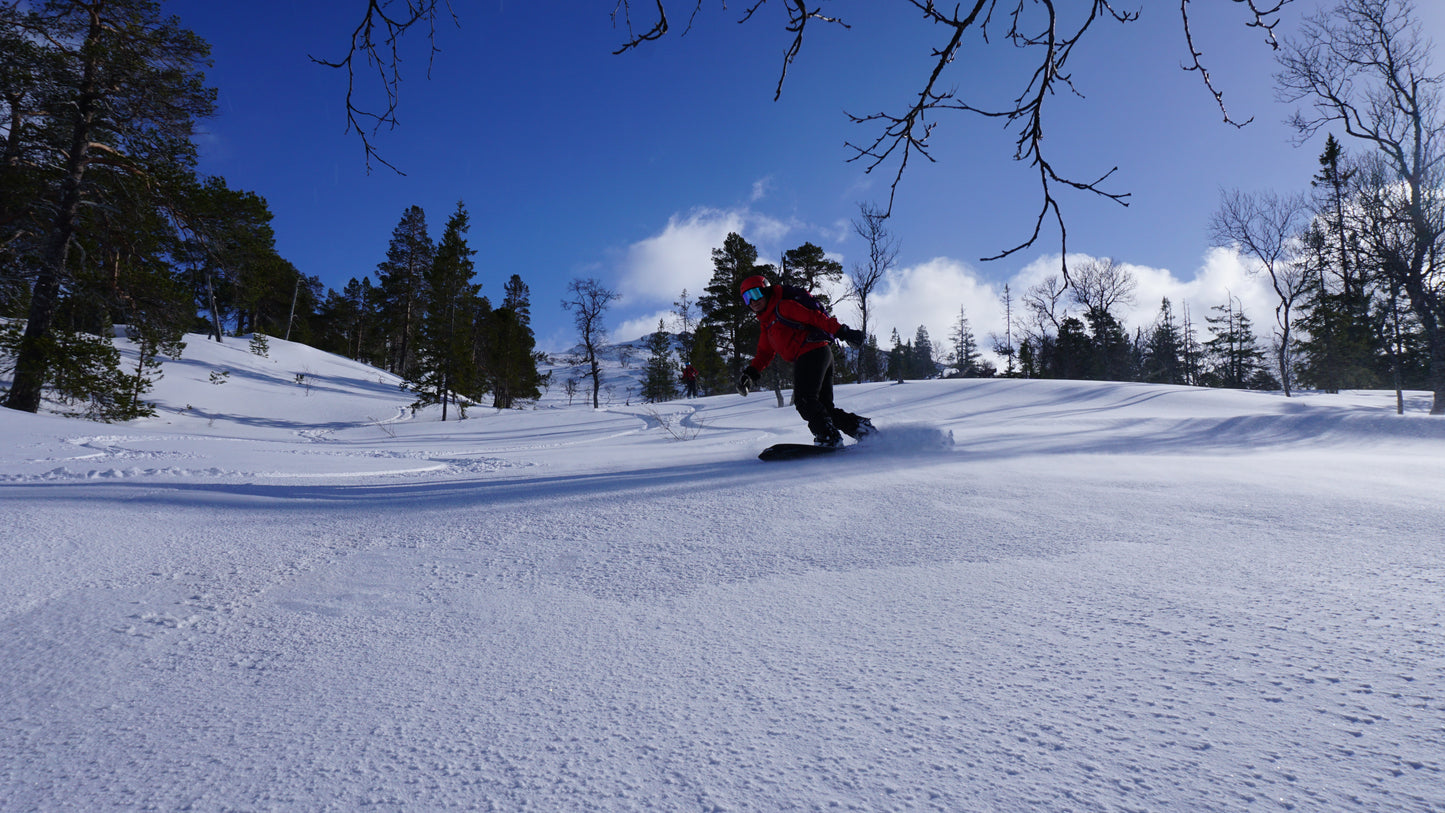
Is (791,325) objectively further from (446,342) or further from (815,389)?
(446,342)

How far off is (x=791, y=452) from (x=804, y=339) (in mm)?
1070

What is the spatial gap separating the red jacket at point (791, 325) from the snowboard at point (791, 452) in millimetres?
775

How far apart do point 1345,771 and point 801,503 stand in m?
1.98

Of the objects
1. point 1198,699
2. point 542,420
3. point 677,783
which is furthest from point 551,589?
point 542,420

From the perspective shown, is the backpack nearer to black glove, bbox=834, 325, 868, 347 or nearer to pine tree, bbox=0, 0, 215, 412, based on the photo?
black glove, bbox=834, 325, 868, 347

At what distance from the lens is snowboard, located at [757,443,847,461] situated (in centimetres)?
445

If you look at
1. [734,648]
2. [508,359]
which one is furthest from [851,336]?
[508,359]

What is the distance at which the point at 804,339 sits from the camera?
16.3ft

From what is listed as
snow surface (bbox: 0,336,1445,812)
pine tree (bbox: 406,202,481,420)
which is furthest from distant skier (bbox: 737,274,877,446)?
pine tree (bbox: 406,202,481,420)

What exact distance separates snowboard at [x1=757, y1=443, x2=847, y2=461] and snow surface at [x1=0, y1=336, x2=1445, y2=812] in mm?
1473

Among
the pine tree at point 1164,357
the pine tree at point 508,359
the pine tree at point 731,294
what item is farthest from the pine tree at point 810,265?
the pine tree at point 1164,357

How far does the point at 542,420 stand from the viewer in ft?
51.4

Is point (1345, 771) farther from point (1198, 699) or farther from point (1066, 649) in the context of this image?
point (1066, 649)

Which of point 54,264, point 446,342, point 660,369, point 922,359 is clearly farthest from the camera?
point 922,359
